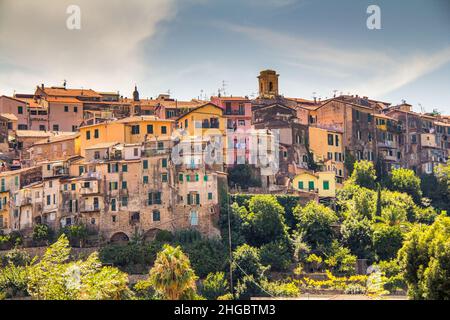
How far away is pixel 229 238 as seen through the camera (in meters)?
36.7

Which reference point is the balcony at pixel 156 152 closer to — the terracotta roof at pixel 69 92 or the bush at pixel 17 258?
the bush at pixel 17 258

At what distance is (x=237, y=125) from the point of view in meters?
43.6

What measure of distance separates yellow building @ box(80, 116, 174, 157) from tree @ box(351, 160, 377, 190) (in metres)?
9.78

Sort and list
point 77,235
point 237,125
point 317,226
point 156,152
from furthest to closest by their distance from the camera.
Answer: point 237,125
point 317,226
point 156,152
point 77,235

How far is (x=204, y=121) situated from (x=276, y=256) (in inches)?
325

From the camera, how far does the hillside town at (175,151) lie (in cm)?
3728

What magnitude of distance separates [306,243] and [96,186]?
→ 922 cm

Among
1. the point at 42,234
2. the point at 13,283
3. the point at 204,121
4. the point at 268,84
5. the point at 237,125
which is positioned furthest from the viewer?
the point at 268,84

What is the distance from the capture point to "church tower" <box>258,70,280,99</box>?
1891 inches

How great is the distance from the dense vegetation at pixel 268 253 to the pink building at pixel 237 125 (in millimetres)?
2483

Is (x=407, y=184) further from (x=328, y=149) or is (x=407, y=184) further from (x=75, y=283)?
(x=75, y=283)

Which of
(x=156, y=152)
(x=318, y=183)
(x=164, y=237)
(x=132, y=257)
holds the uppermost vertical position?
(x=156, y=152)

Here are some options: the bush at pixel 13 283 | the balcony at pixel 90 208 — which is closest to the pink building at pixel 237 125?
the balcony at pixel 90 208

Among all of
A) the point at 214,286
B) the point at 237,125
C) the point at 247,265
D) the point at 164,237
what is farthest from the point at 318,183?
the point at 214,286
